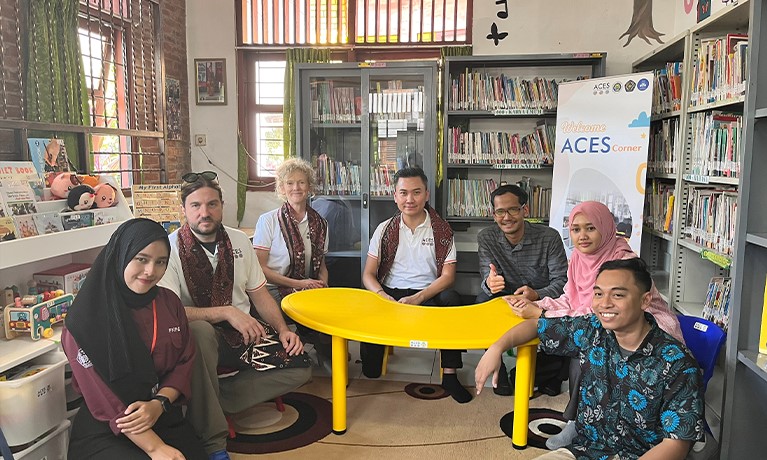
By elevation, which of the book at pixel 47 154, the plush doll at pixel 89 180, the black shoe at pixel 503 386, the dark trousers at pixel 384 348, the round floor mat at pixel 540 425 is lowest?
the round floor mat at pixel 540 425

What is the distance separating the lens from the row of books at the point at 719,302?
2.85 meters

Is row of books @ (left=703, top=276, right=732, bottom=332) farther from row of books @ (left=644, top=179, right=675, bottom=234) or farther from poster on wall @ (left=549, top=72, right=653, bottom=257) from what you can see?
poster on wall @ (left=549, top=72, right=653, bottom=257)

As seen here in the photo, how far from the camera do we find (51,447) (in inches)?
79.5

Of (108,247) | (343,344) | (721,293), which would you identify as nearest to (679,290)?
(721,293)

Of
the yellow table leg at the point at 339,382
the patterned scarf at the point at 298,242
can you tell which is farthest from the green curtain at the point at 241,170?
the yellow table leg at the point at 339,382

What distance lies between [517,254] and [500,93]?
6.27ft

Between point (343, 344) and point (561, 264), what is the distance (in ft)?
4.18

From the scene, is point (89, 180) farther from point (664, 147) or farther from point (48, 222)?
point (664, 147)

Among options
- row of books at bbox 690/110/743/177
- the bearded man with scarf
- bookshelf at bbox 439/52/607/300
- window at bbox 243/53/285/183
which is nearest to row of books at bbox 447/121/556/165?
bookshelf at bbox 439/52/607/300

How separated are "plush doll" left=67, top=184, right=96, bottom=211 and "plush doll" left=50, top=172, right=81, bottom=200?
41mm

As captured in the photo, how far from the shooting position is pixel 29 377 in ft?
6.13

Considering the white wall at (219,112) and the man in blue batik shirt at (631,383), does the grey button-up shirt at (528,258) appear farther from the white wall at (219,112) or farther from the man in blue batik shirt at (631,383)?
the white wall at (219,112)

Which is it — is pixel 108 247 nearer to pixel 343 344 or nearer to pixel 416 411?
pixel 343 344

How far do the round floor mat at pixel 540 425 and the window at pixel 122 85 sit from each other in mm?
3033
